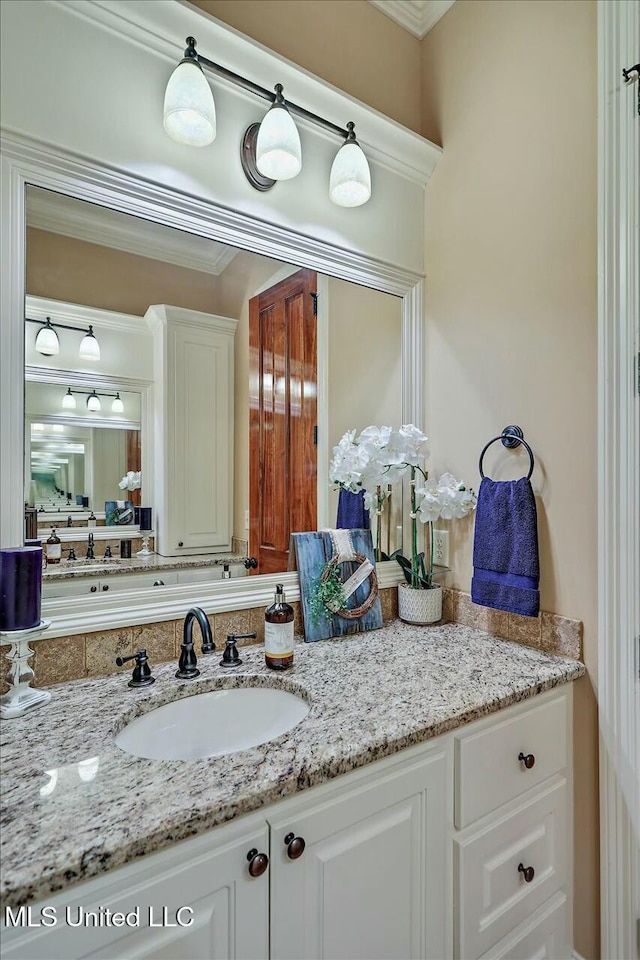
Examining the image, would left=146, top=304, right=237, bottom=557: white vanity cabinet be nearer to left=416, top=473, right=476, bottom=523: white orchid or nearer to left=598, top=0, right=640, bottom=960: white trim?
left=416, top=473, right=476, bottom=523: white orchid

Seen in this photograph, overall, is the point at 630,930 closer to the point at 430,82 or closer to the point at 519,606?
the point at 519,606

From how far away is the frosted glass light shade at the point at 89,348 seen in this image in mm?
1259

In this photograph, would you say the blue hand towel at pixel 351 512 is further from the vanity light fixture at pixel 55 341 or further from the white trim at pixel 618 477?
the vanity light fixture at pixel 55 341

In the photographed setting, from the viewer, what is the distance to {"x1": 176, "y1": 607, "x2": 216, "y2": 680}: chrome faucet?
118 cm

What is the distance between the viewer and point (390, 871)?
0.96m

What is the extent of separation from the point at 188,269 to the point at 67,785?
1.23m

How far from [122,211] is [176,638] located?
3.62 feet

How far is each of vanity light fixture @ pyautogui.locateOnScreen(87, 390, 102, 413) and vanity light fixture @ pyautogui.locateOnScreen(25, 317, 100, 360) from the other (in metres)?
0.10

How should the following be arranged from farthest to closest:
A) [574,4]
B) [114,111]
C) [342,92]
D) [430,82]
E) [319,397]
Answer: [430,82]
[319,397]
[342,92]
[574,4]
[114,111]

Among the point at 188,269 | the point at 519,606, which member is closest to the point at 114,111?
the point at 188,269

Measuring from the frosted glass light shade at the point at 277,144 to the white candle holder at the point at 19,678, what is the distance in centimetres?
128

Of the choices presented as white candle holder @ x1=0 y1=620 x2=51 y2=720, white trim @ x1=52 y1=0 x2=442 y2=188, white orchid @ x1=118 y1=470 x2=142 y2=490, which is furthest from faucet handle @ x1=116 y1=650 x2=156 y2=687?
white trim @ x1=52 y1=0 x2=442 y2=188

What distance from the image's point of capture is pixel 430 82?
180cm

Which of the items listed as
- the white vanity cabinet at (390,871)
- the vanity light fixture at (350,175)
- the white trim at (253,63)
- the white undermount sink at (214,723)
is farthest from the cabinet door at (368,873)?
the vanity light fixture at (350,175)
